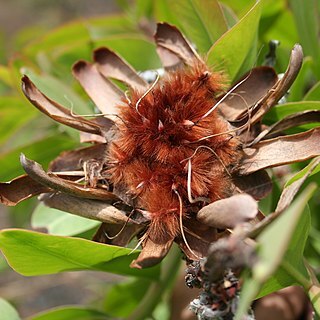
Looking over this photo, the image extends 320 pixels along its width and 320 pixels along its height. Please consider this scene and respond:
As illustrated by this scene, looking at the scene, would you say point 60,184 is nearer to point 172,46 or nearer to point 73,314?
point 172,46

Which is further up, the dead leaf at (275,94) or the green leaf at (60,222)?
the dead leaf at (275,94)

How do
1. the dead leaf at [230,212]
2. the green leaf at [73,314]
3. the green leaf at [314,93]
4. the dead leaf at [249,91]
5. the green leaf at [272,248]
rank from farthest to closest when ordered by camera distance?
the green leaf at [73,314] < the green leaf at [314,93] < the dead leaf at [249,91] < the dead leaf at [230,212] < the green leaf at [272,248]

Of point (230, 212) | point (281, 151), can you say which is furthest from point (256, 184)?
point (230, 212)

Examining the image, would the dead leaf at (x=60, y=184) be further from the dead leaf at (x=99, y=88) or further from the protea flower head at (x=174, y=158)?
the dead leaf at (x=99, y=88)

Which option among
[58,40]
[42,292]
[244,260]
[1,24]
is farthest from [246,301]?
[1,24]

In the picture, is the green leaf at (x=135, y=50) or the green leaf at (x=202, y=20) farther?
the green leaf at (x=135, y=50)

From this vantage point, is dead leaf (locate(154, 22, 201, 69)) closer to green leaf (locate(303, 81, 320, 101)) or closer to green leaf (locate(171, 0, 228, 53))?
green leaf (locate(171, 0, 228, 53))

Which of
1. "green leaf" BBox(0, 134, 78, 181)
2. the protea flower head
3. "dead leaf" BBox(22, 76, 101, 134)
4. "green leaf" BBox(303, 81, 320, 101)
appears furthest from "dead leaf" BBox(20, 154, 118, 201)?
"green leaf" BBox(0, 134, 78, 181)

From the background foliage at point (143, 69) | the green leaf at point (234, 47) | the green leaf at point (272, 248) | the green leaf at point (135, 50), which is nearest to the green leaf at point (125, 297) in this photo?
the background foliage at point (143, 69)
